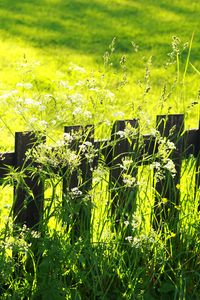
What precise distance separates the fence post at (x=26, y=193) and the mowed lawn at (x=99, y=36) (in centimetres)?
402

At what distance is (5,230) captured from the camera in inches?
120

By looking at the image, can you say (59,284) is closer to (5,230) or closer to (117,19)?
(5,230)

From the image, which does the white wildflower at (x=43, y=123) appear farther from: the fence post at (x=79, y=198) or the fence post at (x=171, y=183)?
the fence post at (x=171, y=183)

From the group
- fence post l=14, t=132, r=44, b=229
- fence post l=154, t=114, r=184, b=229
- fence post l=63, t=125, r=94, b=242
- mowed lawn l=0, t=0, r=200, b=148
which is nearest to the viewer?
fence post l=63, t=125, r=94, b=242

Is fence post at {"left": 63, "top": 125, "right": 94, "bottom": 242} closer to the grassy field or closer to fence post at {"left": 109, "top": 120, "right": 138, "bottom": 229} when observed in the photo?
the grassy field

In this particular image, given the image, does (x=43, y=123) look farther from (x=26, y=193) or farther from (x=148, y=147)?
(x=148, y=147)

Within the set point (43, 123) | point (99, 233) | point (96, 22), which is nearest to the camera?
point (43, 123)

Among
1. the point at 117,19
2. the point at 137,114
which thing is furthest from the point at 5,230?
the point at 117,19

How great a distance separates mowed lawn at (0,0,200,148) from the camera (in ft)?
A: 27.9

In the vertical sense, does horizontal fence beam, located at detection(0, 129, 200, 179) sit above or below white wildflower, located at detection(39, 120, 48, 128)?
below

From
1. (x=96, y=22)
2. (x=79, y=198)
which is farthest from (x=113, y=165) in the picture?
(x=96, y=22)

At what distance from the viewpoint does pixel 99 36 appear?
403 inches

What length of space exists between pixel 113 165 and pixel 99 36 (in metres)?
6.81

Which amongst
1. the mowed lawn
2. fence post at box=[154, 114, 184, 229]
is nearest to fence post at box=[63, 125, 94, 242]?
fence post at box=[154, 114, 184, 229]
